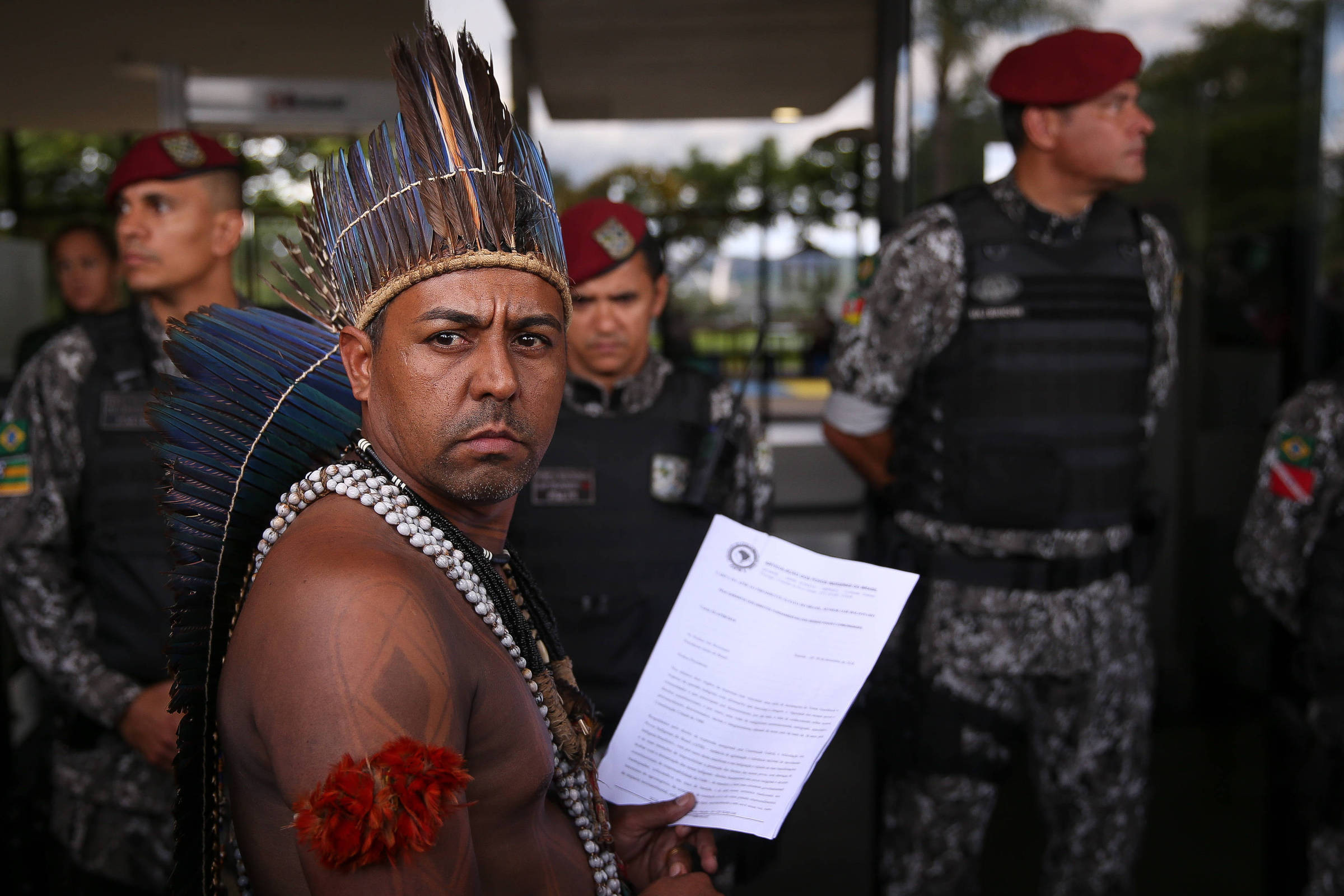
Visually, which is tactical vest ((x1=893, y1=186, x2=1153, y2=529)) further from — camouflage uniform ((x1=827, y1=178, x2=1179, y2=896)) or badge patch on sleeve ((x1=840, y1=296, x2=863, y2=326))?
badge patch on sleeve ((x1=840, y1=296, x2=863, y2=326))

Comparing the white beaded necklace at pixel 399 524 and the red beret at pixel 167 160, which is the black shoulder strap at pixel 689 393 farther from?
the white beaded necklace at pixel 399 524

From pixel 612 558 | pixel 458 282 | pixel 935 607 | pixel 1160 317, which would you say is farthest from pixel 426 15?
pixel 1160 317

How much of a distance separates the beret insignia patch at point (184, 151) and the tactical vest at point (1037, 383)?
1963mm

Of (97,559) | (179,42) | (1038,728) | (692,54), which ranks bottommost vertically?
(1038,728)

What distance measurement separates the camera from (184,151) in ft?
8.64

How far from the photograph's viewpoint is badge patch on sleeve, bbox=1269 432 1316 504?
Result: 2514 mm

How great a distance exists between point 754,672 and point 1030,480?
154 cm

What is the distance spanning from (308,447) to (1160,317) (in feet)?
7.74

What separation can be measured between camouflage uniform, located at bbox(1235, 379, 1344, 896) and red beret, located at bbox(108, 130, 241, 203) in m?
2.77

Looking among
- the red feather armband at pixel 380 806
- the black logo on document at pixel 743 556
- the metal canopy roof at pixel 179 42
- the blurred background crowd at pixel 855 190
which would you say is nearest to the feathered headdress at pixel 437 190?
the black logo on document at pixel 743 556

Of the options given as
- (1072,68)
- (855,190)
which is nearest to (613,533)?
(1072,68)

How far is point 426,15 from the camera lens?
3.94 ft

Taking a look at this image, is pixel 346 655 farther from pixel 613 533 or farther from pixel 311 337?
pixel 613 533

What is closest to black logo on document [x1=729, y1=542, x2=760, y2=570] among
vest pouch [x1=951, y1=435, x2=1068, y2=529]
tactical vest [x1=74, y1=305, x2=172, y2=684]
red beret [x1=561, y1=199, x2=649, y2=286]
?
red beret [x1=561, y1=199, x2=649, y2=286]
